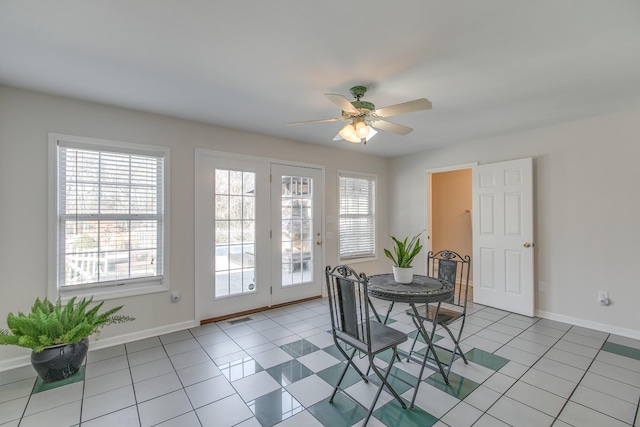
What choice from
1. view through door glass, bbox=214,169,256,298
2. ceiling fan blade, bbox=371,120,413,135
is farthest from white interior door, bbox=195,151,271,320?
ceiling fan blade, bbox=371,120,413,135

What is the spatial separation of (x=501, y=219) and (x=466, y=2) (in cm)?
317

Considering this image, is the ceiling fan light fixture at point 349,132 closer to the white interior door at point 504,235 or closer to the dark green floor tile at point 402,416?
the dark green floor tile at point 402,416

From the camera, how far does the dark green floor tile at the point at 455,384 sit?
6.84ft

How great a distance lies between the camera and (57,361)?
2221 millimetres

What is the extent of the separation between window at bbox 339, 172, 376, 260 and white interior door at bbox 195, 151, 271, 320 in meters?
1.45

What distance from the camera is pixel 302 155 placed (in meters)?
4.33

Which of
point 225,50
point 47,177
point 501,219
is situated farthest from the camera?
point 501,219

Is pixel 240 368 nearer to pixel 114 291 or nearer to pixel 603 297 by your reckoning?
pixel 114 291

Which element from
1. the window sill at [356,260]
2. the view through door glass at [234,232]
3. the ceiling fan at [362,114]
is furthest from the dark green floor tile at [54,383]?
the window sill at [356,260]

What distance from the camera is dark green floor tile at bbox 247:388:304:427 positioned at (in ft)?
6.06

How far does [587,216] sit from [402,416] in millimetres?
3159

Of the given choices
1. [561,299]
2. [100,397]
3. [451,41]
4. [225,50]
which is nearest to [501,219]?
[561,299]

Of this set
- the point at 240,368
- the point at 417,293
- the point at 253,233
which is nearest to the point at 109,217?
the point at 253,233

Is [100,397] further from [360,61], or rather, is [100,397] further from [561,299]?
[561,299]
